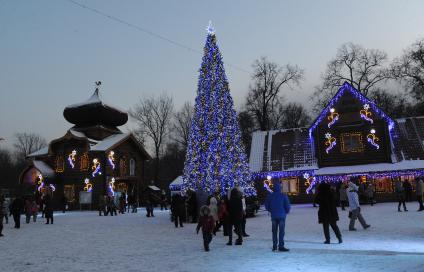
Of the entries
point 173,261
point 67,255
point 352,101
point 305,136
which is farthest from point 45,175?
point 173,261

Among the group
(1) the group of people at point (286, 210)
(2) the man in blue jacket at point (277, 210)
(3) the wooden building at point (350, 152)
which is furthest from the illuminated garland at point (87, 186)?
(2) the man in blue jacket at point (277, 210)

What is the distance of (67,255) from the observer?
34.6 ft

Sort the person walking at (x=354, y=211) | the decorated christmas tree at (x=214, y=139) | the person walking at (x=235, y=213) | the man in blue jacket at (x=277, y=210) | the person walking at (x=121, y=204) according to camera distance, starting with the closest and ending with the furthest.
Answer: the man in blue jacket at (x=277, y=210), the person walking at (x=235, y=213), the person walking at (x=354, y=211), the decorated christmas tree at (x=214, y=139), the person walking at (x=121, y=204)

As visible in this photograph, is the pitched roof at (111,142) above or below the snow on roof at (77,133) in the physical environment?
below

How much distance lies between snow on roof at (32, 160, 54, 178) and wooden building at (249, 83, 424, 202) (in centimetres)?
1855

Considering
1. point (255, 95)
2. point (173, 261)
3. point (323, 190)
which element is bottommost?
point (173, 261)

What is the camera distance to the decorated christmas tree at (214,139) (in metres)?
21.7

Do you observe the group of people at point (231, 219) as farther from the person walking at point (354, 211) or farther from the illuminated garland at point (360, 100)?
the illuminated garland at point (360, 100)

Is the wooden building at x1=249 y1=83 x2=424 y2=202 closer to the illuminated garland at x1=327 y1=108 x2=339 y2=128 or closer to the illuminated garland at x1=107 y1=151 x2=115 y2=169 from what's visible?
the illuminated garland at x1=327 y1=108 x2=339 y2=128

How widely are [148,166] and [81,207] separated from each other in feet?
115

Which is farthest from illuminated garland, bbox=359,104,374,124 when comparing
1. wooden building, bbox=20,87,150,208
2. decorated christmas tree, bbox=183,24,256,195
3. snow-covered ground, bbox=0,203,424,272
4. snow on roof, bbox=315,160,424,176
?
wooden building, bbox=20,87,150,208

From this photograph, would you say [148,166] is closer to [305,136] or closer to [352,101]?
[305,136]

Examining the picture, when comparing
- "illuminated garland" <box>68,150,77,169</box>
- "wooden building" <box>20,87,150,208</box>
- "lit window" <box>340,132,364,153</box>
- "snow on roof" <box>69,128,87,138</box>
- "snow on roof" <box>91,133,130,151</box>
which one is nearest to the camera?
"lit window" <box>340,132,364,153</box>

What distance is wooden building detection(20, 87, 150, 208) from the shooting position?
1550 inches
